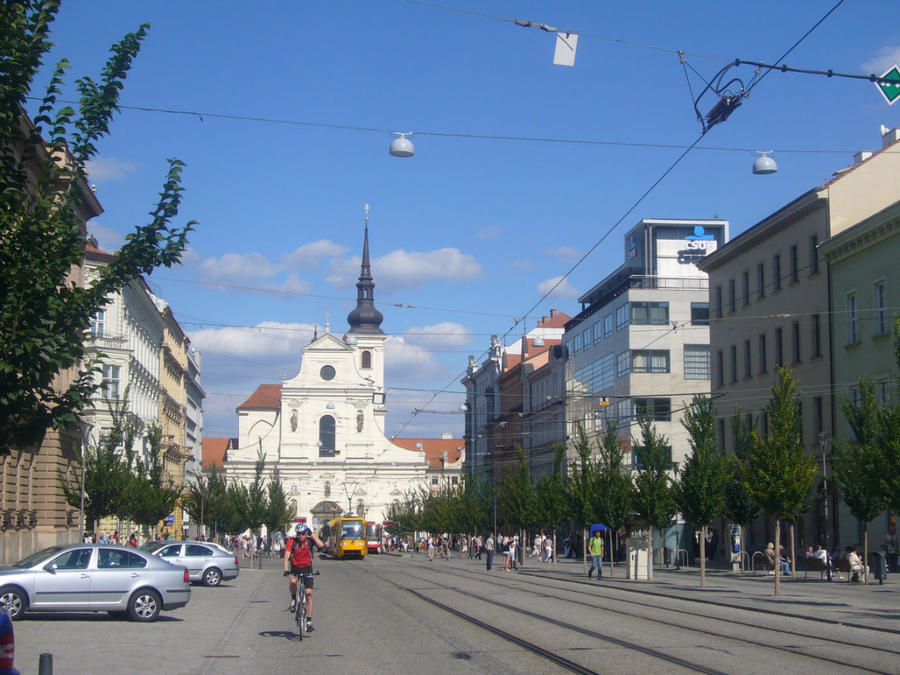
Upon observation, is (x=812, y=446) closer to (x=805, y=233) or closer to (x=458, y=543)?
(x=805, y=233)

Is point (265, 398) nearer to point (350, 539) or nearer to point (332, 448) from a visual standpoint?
point (332, 448)

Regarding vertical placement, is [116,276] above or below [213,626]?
above

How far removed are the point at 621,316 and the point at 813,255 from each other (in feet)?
68.7

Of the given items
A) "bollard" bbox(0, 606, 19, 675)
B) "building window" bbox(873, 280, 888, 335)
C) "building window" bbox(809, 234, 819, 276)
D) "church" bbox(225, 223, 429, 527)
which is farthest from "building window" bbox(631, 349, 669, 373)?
"bollard" bbox(0, 606, 19, 675)

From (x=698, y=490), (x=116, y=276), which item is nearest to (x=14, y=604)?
(x=116, y=276)

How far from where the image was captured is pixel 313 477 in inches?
4579

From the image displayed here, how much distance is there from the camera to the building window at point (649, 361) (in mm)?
63875

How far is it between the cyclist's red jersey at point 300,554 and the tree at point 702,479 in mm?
20228

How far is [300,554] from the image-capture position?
18375 millimetres

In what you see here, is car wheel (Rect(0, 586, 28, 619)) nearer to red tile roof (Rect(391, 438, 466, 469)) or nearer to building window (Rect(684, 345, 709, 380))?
building window (Rect(684, 345, 709, 380))

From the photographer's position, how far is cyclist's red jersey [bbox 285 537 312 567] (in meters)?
18.3

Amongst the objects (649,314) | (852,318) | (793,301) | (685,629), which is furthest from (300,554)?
(649,314)

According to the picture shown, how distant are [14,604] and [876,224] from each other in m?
32.0

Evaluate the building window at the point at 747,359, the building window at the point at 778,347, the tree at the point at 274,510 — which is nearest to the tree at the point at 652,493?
the building window at the point at 778,347
